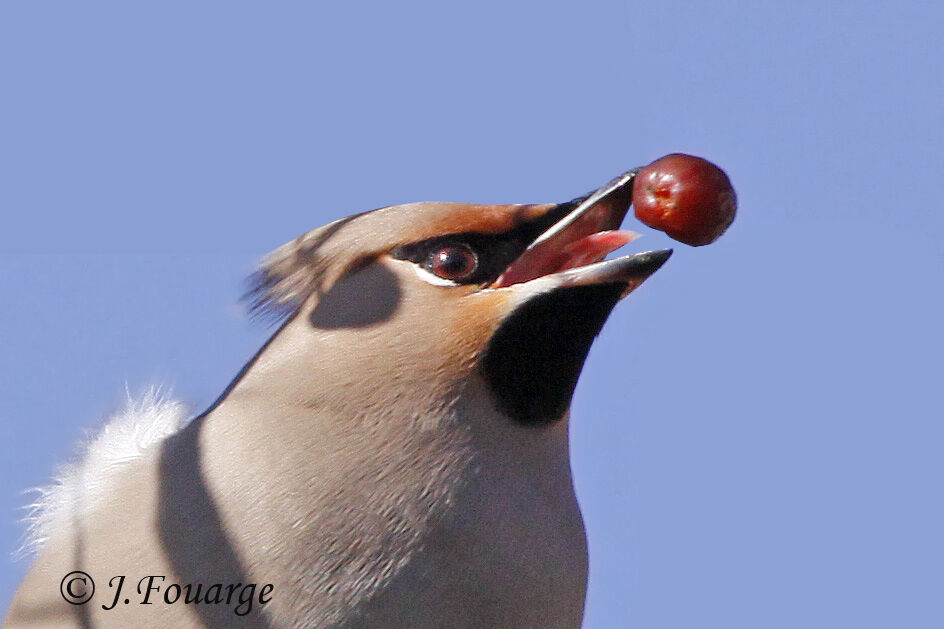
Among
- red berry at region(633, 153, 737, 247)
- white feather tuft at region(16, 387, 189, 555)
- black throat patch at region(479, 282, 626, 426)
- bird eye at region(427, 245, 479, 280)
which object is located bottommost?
white feather tuft at region(16, 387, 189, 555)

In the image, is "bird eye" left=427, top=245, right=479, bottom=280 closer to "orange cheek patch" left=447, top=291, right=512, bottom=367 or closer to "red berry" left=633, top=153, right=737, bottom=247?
"orange cheek patch" left=447, top=291, right=512, bottom=367

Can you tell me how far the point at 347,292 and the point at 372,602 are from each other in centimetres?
102

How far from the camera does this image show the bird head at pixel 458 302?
4332mm

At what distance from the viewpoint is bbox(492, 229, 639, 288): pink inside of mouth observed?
4.56 meters

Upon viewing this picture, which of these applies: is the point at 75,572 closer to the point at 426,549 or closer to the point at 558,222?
the point at 426,549

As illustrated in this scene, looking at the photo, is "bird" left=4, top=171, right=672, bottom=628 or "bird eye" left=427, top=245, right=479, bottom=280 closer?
"bird" left=4, top=171, right=672, bottom=628

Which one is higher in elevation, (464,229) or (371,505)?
(464,229)

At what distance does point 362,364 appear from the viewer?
4.35 m

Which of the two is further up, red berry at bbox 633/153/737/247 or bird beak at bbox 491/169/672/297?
red berry at bbox 633/153/737/247

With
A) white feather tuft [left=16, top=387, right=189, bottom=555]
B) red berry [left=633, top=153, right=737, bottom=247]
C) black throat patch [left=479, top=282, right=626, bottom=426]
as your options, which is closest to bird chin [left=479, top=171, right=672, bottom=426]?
black throat patch [left=479, top=282, right=626, bottom=426]

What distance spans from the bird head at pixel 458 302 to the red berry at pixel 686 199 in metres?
0.11

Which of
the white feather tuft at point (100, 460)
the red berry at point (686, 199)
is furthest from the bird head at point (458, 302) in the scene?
the white feather tuft at point (100, 460)

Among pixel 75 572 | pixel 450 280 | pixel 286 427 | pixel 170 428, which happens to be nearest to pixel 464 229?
pixel 450 280

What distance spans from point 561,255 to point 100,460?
152 cm
